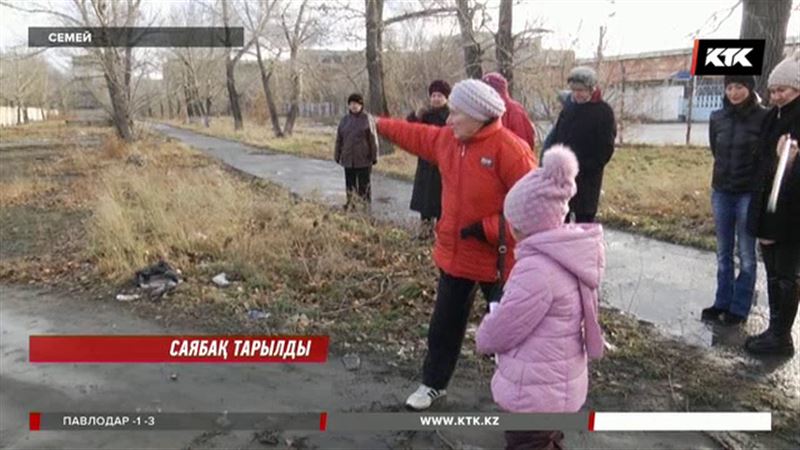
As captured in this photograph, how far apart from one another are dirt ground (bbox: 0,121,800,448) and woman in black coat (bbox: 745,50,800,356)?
34 centimetres

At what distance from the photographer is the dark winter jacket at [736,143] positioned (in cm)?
291

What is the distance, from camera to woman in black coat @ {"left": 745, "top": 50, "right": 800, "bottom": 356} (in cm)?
251

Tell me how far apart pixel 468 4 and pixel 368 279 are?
202 inches

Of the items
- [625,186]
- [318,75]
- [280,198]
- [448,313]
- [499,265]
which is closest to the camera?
[499,265]

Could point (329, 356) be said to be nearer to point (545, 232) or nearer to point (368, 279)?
point (368, 279)

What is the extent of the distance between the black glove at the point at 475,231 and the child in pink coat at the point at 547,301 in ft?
1.16

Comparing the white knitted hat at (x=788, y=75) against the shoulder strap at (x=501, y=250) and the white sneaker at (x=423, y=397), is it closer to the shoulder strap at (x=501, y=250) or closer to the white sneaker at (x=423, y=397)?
the shoulder strap at (x=501, y=250)

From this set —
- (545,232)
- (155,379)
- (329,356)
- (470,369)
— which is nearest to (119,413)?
(155,379)

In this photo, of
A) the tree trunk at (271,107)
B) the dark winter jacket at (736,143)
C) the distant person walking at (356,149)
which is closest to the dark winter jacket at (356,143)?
the distant person walking at (356,149)

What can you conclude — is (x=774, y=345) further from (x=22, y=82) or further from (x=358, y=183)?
(x=22, y=82)

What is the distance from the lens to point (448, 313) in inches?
86.5

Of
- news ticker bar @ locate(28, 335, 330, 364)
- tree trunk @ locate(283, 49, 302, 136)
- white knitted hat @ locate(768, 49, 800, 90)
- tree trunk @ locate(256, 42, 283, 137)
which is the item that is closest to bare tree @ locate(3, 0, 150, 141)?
news ticker bar @ locate(28, 335, 330, 364)

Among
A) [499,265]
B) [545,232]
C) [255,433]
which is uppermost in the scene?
[545,232]

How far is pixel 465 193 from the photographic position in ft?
6.63
